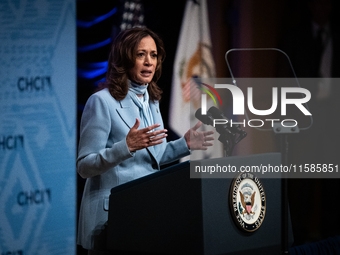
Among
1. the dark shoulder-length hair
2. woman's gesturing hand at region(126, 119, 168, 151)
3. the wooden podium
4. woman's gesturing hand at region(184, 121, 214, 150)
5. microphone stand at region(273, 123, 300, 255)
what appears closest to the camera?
the wooden podium

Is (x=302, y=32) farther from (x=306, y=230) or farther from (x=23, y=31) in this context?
(x=23, y=31)

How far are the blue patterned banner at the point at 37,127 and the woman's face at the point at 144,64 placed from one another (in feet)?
3.35

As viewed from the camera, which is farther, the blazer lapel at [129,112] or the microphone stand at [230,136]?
the blazer lapel at [129,112]

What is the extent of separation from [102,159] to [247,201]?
1.77 feet

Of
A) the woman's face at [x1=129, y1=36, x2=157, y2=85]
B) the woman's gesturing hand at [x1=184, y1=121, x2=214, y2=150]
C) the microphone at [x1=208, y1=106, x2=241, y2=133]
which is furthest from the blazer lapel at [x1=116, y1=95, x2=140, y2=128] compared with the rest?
the microphone at [x1=208, y1=106, x2=241, y2=133]

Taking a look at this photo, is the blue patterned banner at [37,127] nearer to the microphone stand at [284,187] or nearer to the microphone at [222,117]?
the microphone at [222,117]

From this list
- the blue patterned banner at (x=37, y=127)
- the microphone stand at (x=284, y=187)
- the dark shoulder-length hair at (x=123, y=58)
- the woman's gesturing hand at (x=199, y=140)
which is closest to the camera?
the microphone stand at (x=284, y=187)

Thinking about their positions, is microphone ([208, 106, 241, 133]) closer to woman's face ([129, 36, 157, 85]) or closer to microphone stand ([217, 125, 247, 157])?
microphone stand ([217, 125, 247, 157])

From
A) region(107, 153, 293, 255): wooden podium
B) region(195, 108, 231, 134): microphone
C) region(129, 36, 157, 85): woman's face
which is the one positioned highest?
region(129, 36, 157, 85): woman's face

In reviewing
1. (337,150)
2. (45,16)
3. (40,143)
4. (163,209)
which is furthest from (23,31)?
(337,150)

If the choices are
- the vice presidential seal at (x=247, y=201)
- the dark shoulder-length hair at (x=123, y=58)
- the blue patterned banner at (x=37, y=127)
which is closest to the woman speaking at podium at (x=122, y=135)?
the dark shoulder-length hair at (x=123, y=58)

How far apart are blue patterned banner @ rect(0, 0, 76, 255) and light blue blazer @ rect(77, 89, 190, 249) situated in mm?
1042

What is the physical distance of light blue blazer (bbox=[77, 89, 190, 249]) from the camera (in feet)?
4.71

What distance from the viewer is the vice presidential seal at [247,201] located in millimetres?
1115
